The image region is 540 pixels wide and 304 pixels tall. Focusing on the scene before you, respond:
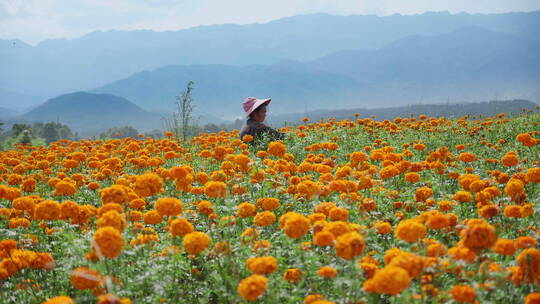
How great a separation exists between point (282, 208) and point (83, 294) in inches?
85.2

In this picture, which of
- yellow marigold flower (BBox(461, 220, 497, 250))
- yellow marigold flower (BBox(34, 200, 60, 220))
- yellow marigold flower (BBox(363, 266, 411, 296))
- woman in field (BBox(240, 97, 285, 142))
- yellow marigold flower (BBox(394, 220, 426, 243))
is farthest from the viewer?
woman in field (BBox(240, 97, 285, 142))

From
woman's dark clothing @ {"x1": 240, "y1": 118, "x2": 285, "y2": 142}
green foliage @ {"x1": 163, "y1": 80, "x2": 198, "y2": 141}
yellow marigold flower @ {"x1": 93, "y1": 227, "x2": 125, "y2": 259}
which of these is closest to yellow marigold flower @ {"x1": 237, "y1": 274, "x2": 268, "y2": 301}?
yellow marigold flower @ {"x1": 93, "y1": 227, "x2": 125, "y2": 259}

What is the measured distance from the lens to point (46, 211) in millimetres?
3156

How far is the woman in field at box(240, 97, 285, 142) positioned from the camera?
9383mm

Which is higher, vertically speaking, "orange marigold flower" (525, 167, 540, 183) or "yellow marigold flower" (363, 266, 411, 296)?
"orange marigold flower" (525, 167, 540, 183)

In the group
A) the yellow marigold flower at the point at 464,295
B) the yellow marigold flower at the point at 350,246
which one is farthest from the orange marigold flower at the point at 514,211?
the yellow marigold flower at the point at 350,246

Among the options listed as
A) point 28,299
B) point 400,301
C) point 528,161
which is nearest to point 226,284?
point 400,301

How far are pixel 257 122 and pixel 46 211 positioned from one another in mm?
7057

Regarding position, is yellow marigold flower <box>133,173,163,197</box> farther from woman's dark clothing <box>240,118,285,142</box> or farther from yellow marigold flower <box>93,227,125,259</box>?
woman's dark clothing <box>240,118,285,142</box>

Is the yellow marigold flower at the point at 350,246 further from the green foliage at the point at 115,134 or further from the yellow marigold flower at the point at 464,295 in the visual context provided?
the green foliage at the point at 115,134

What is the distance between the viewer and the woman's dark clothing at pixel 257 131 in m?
9.21

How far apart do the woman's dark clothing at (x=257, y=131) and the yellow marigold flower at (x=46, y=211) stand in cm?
602

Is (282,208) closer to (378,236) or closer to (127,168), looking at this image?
(378,236)

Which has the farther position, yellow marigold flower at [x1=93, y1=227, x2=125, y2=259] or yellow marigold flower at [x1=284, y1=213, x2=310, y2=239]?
yellow marigold flower at [x1=284, y1=213, x2=310, y2=239]
